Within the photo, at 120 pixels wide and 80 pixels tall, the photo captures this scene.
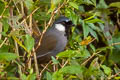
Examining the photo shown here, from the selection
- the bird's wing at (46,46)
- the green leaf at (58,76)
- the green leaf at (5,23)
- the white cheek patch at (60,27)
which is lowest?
the bird's wing at (46,46)

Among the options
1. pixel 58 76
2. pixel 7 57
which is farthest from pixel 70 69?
pixel 7 57

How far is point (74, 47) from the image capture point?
8.37 feet

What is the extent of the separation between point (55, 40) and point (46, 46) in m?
0.14

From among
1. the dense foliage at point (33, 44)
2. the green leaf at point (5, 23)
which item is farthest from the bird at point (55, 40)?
the green leaf at point (5, 23)

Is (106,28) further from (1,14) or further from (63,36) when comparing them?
(1,14)

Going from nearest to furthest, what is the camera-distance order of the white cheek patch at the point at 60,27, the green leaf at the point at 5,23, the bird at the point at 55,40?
the green leaf at the point at 5,23 < the bird at the point at 55,40 < the white cheek patch at the point at 60,27

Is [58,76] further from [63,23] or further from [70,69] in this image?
[63,23]

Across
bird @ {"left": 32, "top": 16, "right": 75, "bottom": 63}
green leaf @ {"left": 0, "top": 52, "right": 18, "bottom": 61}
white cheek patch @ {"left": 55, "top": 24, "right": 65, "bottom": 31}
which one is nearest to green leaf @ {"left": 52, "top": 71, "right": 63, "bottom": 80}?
green leaf @ {"left": 0, "top": 52, "right": 18, "bottom": 61}

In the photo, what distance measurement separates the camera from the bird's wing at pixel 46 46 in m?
3.12

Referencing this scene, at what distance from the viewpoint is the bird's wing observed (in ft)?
10.3

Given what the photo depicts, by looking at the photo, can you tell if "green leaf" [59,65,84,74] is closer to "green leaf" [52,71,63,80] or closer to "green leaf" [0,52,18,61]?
"green leaf" [52,71,63,80]

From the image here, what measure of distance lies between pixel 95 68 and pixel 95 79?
15 cm

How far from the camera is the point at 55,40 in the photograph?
3264 millimetres

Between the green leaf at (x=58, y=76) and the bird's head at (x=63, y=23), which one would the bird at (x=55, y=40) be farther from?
the green leaf at (x=58, y=76)
